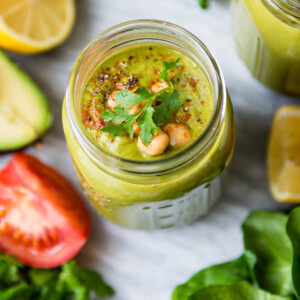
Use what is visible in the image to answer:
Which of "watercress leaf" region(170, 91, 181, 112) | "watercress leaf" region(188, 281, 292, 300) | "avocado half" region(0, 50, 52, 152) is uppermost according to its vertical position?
"watercress leaf" region(170, 91, 181, 112)

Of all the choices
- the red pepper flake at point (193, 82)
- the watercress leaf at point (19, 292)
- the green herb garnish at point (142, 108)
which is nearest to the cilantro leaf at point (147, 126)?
the green herb garnish at point (142, 108)

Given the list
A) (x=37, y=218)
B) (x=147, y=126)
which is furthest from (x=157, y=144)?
(x=37, y=218)

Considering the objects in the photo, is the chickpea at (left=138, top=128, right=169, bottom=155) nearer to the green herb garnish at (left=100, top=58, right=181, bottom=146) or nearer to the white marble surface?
the green herb garnish at (left=100, top=58, right=181, bottom=146)

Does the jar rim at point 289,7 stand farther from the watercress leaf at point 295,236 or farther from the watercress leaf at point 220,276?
the watercress leaf at point 220,276

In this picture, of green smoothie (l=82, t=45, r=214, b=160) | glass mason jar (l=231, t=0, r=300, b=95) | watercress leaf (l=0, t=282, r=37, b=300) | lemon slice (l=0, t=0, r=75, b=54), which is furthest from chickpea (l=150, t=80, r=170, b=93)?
watercress leaf (l=0, t=282, r=37, b=300)

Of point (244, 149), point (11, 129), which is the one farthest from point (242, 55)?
point (11, 129)

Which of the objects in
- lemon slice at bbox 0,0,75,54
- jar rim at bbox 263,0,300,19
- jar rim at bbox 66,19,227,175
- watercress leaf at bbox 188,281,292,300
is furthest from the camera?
lemon slice at bbox 0,0,75,54

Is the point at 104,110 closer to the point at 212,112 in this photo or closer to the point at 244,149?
the point at 212,112
